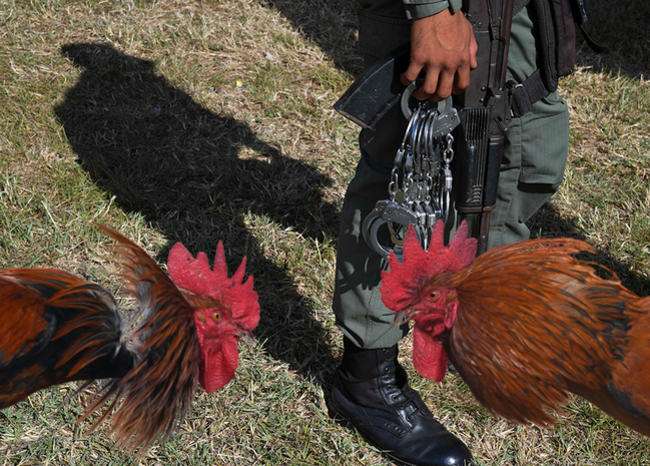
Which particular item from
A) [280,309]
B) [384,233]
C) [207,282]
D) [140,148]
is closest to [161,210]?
[140,148]

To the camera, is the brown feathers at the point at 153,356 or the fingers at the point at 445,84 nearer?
the brown feathers at the point at 153,356

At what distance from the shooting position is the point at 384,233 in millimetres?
2711

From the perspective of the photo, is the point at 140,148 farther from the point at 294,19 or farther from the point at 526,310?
the point at 526,310

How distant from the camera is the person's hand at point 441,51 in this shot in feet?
7.28

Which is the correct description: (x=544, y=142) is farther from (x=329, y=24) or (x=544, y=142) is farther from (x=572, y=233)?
(x=329, y=24)

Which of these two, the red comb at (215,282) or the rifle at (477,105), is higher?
the rifle at (477,105)

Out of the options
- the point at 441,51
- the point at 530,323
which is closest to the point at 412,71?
the point at 441,51

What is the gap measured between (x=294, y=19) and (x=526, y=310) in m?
4.27

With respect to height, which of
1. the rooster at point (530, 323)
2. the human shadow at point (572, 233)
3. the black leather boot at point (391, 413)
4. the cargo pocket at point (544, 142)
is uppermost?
the cargo pocket at point (544, 142)

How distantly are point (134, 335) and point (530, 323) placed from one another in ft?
3.13

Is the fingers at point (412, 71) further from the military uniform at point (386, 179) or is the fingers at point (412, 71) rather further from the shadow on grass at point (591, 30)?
the shadow on grass at point (591, 30)

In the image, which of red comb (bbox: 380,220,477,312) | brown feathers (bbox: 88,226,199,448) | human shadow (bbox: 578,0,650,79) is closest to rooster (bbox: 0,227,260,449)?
brown feathers (bbox: 88,226,199,448)

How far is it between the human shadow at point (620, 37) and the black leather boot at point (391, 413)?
11.0ft

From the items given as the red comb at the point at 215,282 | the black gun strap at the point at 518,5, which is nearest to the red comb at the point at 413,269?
the red comb at the point at 215,282
